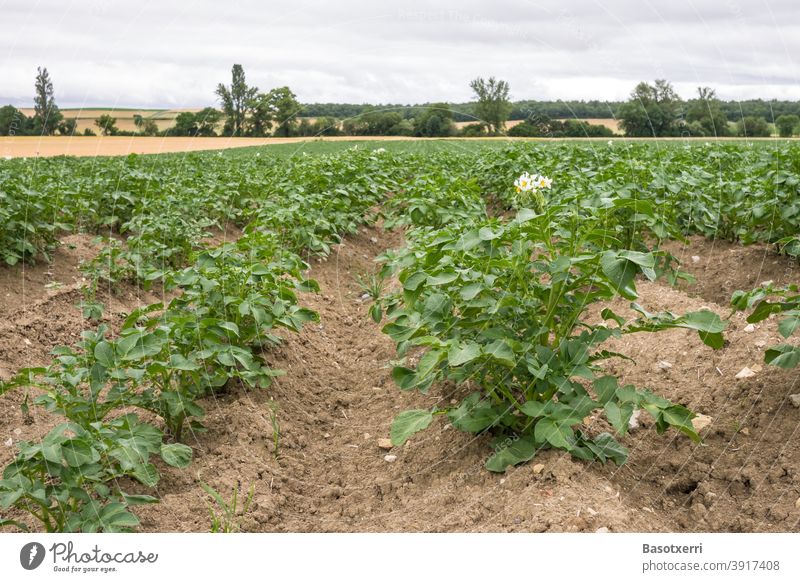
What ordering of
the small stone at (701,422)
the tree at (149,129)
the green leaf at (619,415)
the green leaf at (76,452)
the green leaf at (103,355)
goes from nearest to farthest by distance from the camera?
1. the green leaf at (76,452)
2. the green leaf at (619,415)
3. the green leaf at (103,355)
4. the small stone at (701,422)
5. the tree at (149,129)

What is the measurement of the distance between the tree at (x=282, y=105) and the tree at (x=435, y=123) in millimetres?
820

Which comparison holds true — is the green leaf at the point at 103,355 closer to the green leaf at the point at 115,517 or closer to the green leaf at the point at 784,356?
the green leaf at the point at 115,517

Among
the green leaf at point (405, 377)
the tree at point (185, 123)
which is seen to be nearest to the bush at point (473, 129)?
the tree at point (185, 123)

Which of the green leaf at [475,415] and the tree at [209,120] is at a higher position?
the tree at [209,120]

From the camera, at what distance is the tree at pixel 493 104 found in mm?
4816

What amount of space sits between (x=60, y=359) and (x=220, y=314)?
998mm

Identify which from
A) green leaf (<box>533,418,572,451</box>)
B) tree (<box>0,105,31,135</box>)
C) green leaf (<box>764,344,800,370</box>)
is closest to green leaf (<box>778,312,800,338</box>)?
green leaf (<box>764,344,800,370</box>)

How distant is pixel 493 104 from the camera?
504 cm

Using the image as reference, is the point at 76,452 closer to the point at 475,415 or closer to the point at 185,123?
the point at 475,415

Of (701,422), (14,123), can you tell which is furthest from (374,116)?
(701,422)

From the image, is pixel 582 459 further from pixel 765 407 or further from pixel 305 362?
pixel 305 362

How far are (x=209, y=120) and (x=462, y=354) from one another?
9.84ft

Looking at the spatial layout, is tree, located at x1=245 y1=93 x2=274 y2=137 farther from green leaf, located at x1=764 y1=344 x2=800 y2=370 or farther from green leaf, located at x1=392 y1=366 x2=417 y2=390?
green leaf, located at x1=764 y1=344 x2=800 y2=370

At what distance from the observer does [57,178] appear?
9344mm
